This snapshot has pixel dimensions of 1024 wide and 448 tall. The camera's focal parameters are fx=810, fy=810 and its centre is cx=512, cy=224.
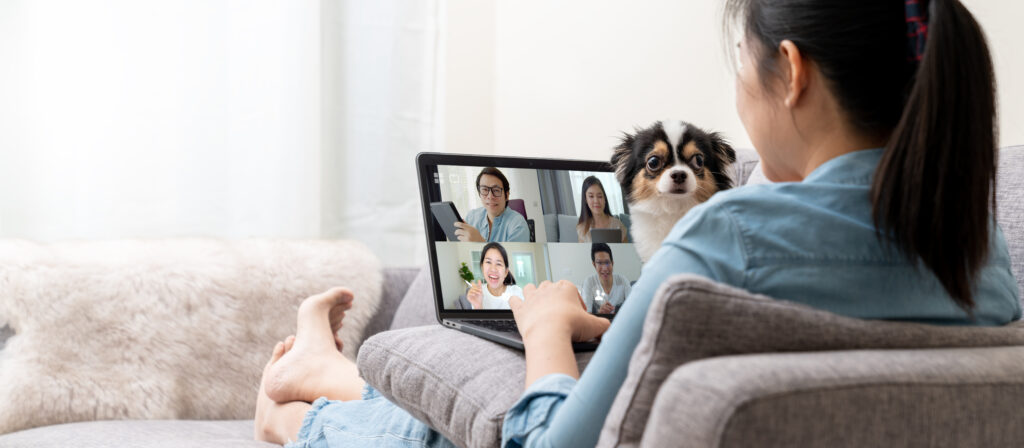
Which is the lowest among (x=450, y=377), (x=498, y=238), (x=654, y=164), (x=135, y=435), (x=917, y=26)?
(x=135, y=435)

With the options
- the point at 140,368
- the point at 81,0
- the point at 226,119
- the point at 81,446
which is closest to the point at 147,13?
the point at 81,0

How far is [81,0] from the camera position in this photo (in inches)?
79.6

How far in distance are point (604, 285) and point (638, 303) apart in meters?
0.45

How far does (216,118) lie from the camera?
220 cm

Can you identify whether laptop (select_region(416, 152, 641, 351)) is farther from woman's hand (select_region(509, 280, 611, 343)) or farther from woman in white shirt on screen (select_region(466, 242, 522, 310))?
woman's hand (select_region(509, 280, 611, 343))

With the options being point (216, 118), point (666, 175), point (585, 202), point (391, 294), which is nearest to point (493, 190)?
point (585, 202)

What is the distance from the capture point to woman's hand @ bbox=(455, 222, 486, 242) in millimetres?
1114

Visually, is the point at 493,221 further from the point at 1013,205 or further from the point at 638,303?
the point at 1013,205

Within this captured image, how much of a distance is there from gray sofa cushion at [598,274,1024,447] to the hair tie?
223mm

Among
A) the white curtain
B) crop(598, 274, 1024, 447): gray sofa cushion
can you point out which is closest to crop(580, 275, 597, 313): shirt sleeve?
crop(598, 274, 1024, 447): gray sofa cushion

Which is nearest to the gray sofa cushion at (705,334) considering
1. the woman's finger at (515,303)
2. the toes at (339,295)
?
the woman's finger at (515,303)

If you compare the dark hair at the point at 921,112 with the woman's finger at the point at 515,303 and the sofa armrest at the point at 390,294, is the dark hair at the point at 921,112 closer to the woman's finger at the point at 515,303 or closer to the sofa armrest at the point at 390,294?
the woman's finger at the point at 515,303

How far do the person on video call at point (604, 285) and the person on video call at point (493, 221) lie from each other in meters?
0.10

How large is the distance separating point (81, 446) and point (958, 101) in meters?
1.30
